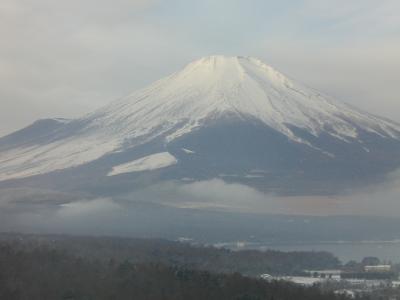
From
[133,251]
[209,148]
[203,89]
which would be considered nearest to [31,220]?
[133,251]

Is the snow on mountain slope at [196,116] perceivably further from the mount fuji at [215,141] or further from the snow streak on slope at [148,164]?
the snow streak on slope at [148,164]

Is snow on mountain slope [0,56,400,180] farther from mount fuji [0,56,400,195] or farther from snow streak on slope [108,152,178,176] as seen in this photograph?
snow streak on slope [108,152,178,176]

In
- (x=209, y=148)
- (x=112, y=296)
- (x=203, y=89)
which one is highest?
(x=203, y=89)

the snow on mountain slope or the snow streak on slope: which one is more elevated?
the snow on mountain slope

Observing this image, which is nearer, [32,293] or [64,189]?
[32,293]

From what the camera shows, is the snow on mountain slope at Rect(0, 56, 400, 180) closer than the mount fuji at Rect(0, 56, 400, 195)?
No

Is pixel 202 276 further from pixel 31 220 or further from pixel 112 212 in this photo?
pixel 112 212

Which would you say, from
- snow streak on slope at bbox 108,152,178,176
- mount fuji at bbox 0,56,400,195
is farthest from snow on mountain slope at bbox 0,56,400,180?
snow streak on slope at bbox 108,152,178,176

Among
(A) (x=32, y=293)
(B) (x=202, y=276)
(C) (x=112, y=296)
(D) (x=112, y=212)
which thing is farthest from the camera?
(D) (x=112, y=212)
